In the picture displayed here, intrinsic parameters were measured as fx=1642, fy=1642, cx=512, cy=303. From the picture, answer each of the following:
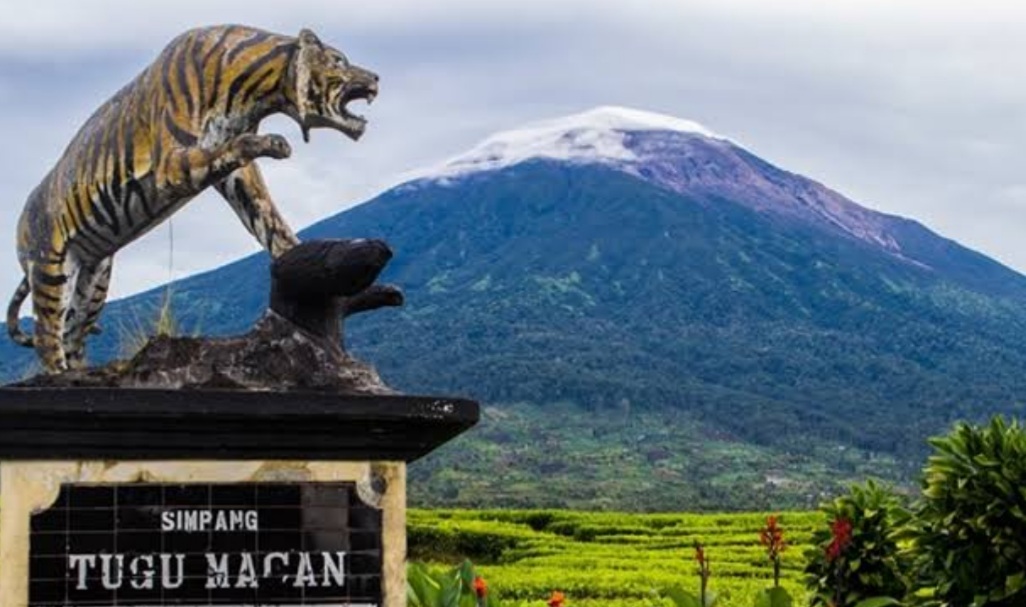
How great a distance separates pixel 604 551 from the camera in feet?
58.5

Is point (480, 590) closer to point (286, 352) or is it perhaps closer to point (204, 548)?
point (286, 352)

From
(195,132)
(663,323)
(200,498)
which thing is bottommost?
(200,498)

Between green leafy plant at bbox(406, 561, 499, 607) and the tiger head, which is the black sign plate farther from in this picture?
the tiger head

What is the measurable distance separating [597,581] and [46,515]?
9.75 metres

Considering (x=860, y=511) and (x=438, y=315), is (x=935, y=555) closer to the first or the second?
(x=860, y=511)

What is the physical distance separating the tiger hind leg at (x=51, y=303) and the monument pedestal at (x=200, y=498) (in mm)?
1509

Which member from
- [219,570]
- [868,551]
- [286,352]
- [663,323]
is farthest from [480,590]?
[663,323]

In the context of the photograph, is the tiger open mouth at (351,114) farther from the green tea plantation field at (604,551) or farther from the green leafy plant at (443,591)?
the green tea plantation field at (604,551)

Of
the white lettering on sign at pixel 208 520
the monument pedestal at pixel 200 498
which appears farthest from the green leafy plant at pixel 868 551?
the white lettering on sign at pixel 208 520

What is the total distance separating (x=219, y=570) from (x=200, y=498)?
0.63 ft

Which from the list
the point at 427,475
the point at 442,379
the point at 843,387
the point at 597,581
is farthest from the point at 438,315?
the point at 597,581

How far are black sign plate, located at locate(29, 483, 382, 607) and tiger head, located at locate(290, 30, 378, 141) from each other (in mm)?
1399

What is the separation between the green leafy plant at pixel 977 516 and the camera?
7125mm

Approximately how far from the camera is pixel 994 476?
7172 millimetres
